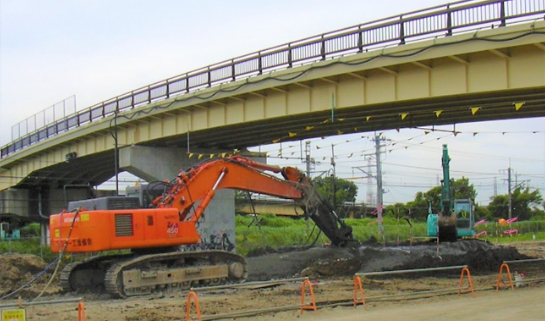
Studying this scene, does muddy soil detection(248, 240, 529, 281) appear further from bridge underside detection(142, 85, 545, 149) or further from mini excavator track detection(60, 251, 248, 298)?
bridge underside detection(142, 85, 545, 149)

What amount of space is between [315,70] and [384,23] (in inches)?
131

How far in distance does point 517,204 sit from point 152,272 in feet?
281

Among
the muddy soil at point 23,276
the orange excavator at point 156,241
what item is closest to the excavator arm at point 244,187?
the orange excavator at point 156,241

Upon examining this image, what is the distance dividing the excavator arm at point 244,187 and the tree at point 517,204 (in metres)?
72.0

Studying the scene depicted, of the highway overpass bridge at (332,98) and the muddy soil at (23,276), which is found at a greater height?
the highway overpass bridge at (332,98)

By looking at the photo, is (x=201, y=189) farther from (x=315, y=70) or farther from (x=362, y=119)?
(x=362, y=119)

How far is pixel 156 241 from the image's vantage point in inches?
789

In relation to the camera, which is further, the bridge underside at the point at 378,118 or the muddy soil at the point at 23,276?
the bridge underside at the point at 378,118

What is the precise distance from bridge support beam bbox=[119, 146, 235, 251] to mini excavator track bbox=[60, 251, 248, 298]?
1330 cm

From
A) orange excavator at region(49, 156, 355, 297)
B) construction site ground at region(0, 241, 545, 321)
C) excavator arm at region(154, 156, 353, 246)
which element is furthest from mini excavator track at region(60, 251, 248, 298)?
excavator arm at region(154, 156, 353, 246)

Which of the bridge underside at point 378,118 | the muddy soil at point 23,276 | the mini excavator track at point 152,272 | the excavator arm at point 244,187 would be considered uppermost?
the bridge underside at point 378,118

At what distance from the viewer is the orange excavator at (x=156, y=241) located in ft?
62.6

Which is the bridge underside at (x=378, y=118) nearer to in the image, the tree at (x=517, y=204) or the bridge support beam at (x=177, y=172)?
the bridge support beam at (x=177, y=172)

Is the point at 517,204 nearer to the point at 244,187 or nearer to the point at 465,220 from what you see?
Answer: the point at 465,220
